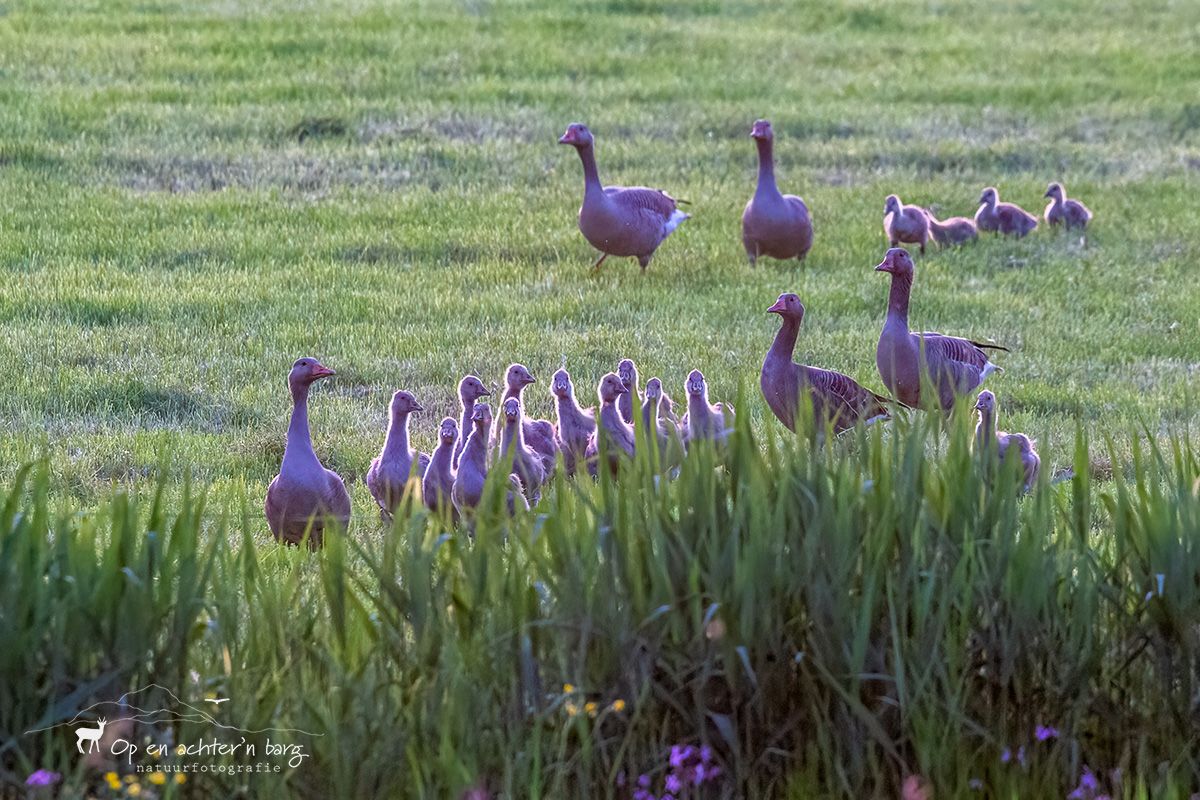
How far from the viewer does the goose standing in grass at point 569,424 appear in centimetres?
748

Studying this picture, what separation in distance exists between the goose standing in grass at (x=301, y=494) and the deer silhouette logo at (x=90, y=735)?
6.84 feet

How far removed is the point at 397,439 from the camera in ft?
22.1

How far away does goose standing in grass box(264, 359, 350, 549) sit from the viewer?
631cm

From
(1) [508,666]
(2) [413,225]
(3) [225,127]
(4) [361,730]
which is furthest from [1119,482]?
(3) [225,127]

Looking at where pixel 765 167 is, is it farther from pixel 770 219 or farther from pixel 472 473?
pixel 472 473

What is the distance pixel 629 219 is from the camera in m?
11.3

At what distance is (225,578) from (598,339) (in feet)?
17.8

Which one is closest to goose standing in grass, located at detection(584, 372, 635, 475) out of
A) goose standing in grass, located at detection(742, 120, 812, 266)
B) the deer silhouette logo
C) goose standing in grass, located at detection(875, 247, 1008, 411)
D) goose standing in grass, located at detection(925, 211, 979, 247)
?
goose standing in grass, located at detection(875, 247, 1008, 411)

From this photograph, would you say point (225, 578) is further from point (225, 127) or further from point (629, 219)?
point (225, 127)

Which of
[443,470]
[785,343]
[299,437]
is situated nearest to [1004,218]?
[785,343]

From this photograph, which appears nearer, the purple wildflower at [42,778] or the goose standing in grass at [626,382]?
the purple wildflower at [42,778]

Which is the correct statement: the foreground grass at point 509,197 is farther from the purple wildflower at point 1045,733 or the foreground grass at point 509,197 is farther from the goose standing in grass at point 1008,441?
the purple wildflower at point 1045,733

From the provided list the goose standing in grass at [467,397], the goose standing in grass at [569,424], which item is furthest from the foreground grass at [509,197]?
the goose standing in grass at [569,424]

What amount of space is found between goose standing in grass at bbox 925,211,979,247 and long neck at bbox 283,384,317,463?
7051 millimetres
